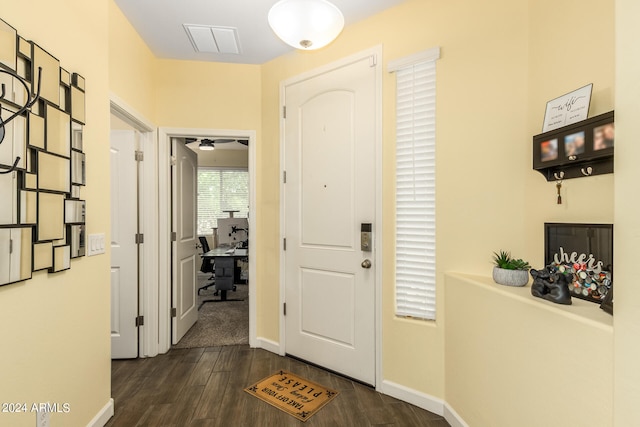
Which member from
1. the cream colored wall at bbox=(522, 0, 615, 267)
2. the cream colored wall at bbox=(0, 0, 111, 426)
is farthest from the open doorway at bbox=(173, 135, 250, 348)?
the cream colored wall at bbox=(522, 0, 615, 267)

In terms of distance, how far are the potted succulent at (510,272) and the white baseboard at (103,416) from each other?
2.40 meters

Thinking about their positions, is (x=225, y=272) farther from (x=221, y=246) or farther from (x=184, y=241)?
(x=184, y=241)

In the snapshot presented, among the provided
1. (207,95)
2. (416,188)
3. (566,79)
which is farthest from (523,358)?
(207,95)

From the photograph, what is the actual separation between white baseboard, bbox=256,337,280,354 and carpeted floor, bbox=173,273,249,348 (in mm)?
196

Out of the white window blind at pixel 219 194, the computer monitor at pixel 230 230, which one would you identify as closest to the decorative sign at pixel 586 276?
the computer monitor at pixel 230 230

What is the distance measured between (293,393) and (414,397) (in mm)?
841

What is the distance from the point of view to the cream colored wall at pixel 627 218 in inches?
36.4

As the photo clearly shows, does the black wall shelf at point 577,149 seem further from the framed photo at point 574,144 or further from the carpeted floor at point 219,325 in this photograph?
the carpeted floor at point 219,325

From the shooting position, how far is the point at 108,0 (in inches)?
83.3

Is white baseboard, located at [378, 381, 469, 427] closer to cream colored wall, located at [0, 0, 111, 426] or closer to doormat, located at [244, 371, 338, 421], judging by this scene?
doormat, located at [244, 371, 338, 421]

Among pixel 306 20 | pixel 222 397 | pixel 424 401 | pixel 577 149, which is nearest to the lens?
pixel 577 149

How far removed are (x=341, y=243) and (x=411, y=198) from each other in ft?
2.18

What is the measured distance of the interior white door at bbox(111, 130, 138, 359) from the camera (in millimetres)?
2805

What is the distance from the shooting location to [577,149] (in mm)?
1367
